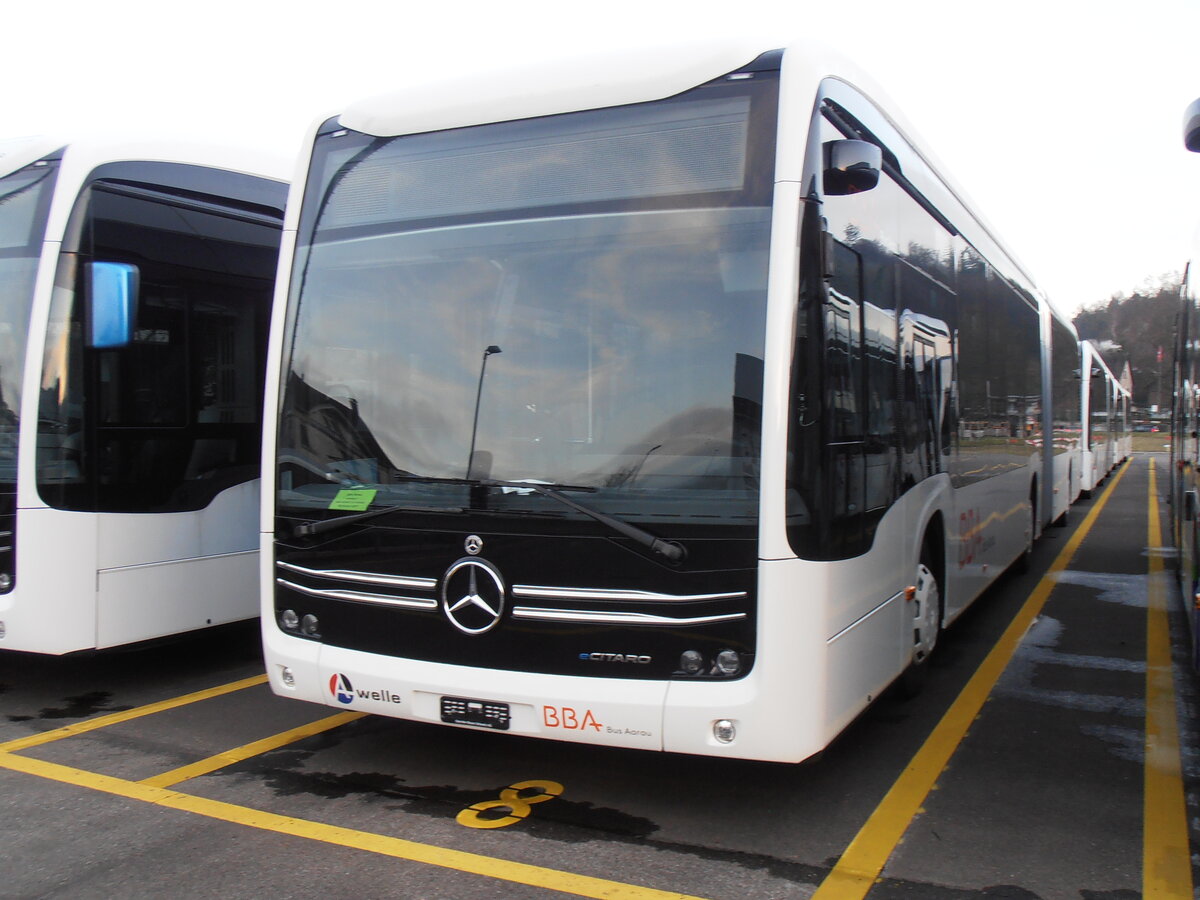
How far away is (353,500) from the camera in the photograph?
183 inches

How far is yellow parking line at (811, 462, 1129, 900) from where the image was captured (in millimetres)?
3861

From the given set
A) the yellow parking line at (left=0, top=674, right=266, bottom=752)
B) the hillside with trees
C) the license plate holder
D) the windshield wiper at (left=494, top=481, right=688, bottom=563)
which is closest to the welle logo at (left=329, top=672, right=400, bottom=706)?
the license plate holder

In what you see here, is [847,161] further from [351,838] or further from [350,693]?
[351,838]

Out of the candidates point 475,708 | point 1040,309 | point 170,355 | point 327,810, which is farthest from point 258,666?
point 1040,309

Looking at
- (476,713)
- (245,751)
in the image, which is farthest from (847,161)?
(245,751)

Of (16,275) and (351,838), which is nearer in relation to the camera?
(351,838)

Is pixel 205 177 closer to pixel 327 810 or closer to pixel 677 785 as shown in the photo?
pixel 327 810

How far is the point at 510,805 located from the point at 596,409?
1.74 meters

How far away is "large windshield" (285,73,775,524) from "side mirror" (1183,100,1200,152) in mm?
1934

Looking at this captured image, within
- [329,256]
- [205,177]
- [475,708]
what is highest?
[205,177]

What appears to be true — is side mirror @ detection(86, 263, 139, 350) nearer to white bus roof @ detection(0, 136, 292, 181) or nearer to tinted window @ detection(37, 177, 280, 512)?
tinted window @ detection(37, 177, 280, 512)

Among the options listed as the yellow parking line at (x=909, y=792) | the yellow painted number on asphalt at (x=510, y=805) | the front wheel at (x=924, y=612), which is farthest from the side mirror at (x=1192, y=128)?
the yellow painted number on asphalt at (x=510, y=805)

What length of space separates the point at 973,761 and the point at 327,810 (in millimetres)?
2999

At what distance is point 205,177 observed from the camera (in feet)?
22.7
